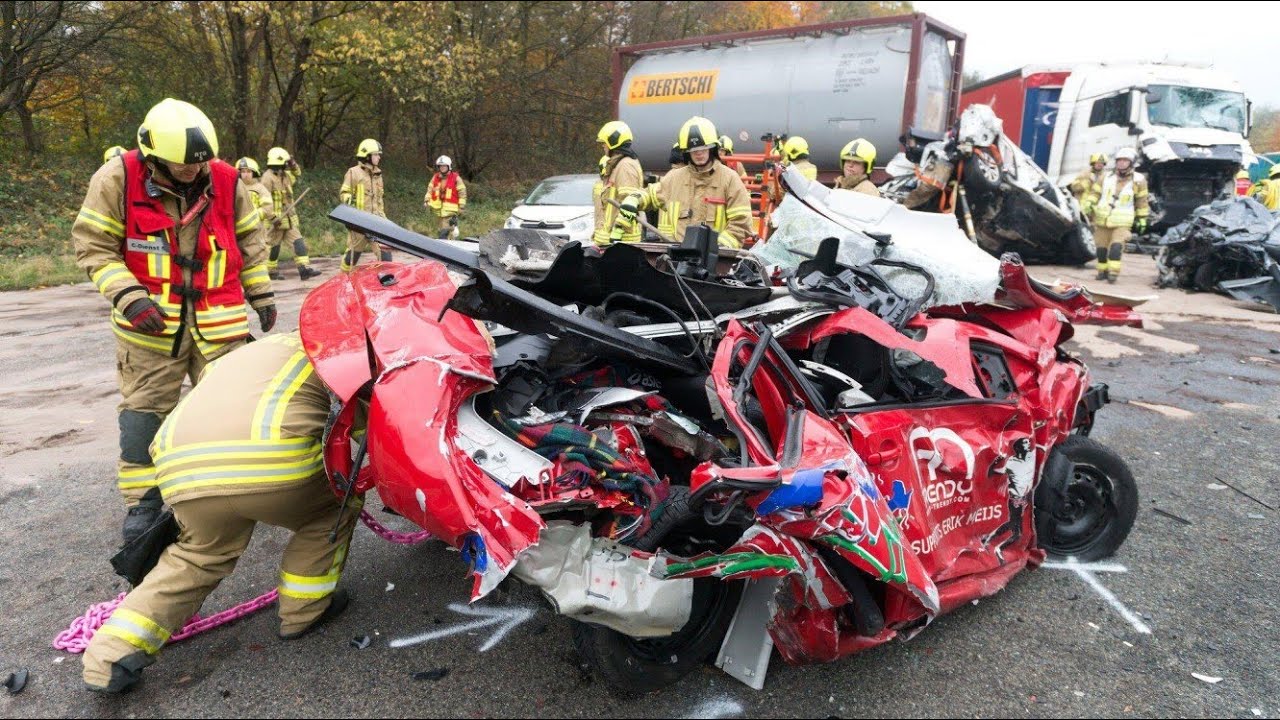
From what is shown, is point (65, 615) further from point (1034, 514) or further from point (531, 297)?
point (1034, 514)

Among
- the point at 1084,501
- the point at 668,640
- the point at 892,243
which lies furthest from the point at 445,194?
the point at 668,640

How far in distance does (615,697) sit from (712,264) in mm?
1580

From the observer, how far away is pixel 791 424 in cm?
219

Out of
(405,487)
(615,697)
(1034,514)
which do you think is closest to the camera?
(405,487)

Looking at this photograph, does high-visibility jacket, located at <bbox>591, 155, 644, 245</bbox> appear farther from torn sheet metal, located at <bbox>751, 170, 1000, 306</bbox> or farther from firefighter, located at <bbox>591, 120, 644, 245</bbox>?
torn sheet metal, located at <bbox>751, 170, 1000, 306</bbox>

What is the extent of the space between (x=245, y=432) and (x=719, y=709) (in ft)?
5.44

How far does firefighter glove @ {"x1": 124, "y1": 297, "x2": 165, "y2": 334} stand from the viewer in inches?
125

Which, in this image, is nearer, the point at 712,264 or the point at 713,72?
the point at 712,264

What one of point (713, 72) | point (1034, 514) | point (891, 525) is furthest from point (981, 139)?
point (891, 525)

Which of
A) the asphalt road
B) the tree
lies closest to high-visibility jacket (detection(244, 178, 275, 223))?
the tree

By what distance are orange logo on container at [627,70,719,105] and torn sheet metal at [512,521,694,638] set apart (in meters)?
11.9

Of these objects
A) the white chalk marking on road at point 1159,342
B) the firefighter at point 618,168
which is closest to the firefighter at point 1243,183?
the white chalk marking on road at point 1159,342

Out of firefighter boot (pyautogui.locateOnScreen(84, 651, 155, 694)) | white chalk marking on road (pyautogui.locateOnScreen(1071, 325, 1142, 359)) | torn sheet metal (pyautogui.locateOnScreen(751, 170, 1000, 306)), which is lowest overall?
firefighter boot (pyautogui.locateOnScreen(84, 651, 155, 694))

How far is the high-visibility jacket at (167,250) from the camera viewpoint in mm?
3223
